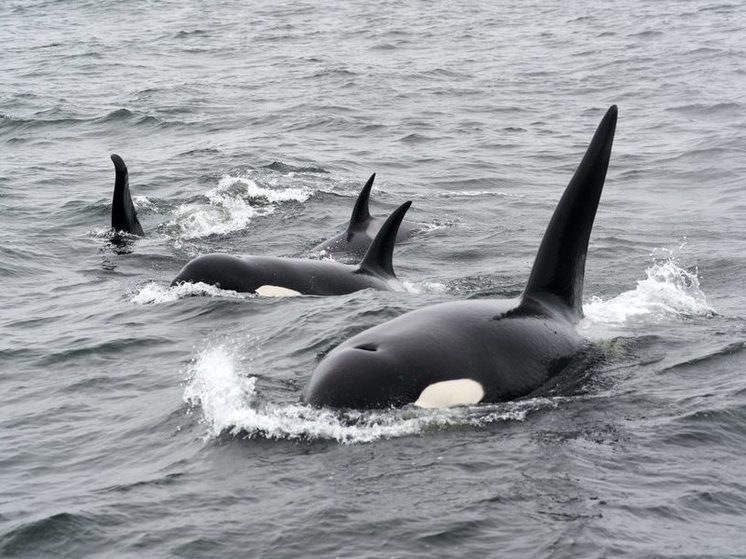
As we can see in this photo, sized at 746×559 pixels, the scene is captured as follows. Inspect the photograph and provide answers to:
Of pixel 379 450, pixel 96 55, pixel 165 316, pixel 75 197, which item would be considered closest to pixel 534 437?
pixel 379 450

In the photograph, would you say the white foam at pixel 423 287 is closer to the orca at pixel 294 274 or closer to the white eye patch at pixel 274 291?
the orca at pixel 294 274

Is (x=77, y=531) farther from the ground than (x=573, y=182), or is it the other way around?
(x=573, y=182)

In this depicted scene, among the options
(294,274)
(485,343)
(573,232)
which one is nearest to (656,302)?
(573,232)

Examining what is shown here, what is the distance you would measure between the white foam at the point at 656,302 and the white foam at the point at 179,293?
13.0ft

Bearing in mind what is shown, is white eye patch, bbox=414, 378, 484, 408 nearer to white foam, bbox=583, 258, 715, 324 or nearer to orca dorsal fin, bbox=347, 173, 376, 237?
white foam, bbox=583, 258, 715, 324

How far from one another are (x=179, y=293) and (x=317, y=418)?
530 centimetres

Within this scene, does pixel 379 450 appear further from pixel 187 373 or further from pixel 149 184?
pixel 149 184

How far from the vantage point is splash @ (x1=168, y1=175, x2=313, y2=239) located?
57.4ft

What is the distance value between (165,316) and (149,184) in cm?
950

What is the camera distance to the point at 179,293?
12555 millimetres

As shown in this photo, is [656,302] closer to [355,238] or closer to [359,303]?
[359,303]

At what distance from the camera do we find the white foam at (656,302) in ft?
35.5

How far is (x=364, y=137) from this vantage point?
2544cm

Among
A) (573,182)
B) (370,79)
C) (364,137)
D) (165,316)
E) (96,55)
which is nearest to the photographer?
(573,182)
